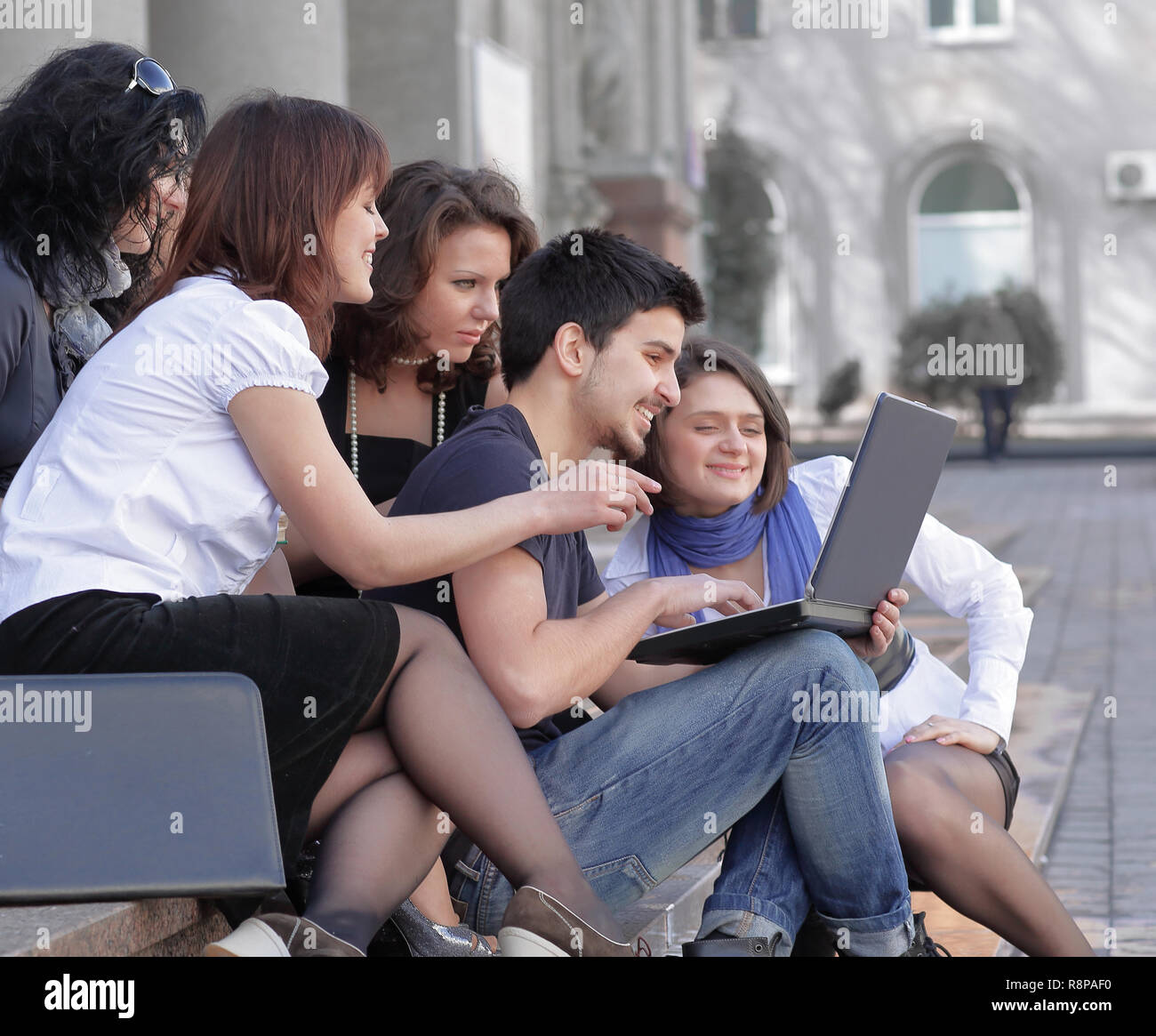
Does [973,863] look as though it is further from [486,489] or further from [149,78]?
A: [149,78]

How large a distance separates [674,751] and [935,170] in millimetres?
23524

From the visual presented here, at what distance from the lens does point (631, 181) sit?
34.9 ft

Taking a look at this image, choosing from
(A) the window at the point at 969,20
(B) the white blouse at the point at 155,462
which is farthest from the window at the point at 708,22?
(B) the white blouse at the point at 155,462

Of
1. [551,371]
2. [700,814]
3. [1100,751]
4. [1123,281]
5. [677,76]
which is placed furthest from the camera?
[1123,281]

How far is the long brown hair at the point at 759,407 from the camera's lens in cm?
299

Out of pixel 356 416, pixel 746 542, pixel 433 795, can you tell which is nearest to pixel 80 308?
pixel 356 416

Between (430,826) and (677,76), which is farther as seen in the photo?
(677,76)

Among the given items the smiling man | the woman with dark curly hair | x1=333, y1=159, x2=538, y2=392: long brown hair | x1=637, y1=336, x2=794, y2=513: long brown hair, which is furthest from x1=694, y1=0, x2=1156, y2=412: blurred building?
the smiling man

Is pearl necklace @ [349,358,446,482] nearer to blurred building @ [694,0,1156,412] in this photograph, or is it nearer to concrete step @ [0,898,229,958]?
concrete step @ [0,898,229,958]

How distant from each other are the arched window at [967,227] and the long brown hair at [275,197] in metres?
22.9

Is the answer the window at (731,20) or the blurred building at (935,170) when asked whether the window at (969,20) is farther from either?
the window at (731,20)
